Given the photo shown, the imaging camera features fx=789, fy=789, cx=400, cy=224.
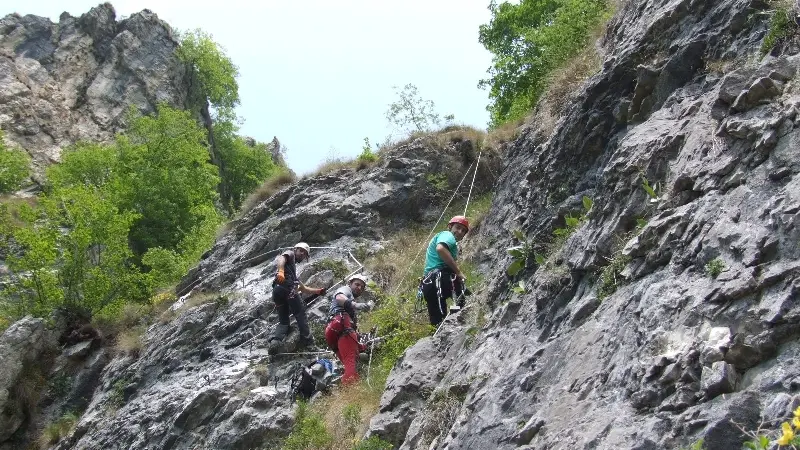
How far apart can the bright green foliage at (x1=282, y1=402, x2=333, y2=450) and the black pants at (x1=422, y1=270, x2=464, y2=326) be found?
7.13 feet

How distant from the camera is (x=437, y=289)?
11.3 meters

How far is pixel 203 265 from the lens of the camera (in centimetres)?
1978

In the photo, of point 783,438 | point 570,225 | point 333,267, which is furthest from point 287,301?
point 783,438

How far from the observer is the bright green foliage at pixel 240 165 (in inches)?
1982

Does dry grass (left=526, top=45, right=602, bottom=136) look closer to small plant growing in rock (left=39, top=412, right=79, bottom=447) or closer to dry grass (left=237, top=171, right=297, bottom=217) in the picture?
dry grass (left=237, top=171, right=297, bottom=217)

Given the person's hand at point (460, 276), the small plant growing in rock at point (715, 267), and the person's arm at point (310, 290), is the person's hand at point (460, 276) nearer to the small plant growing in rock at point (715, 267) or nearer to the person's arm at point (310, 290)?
the person's arm at point (310, 290)

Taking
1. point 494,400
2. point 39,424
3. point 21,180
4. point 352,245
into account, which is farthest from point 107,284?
point 21,180

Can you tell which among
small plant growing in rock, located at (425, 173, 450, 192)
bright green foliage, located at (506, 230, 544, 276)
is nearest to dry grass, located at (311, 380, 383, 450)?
bright green foliage, located at (506, 230, 544, 276)

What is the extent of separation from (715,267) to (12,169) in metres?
42.1

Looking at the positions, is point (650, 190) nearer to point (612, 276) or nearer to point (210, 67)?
point (612, 276)

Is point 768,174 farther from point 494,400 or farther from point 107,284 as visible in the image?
point 107,284

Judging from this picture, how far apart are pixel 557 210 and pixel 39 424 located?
13.2 metres

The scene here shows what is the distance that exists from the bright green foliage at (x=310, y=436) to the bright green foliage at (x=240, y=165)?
39142 millimetres

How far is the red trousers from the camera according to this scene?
1212 centimetres
